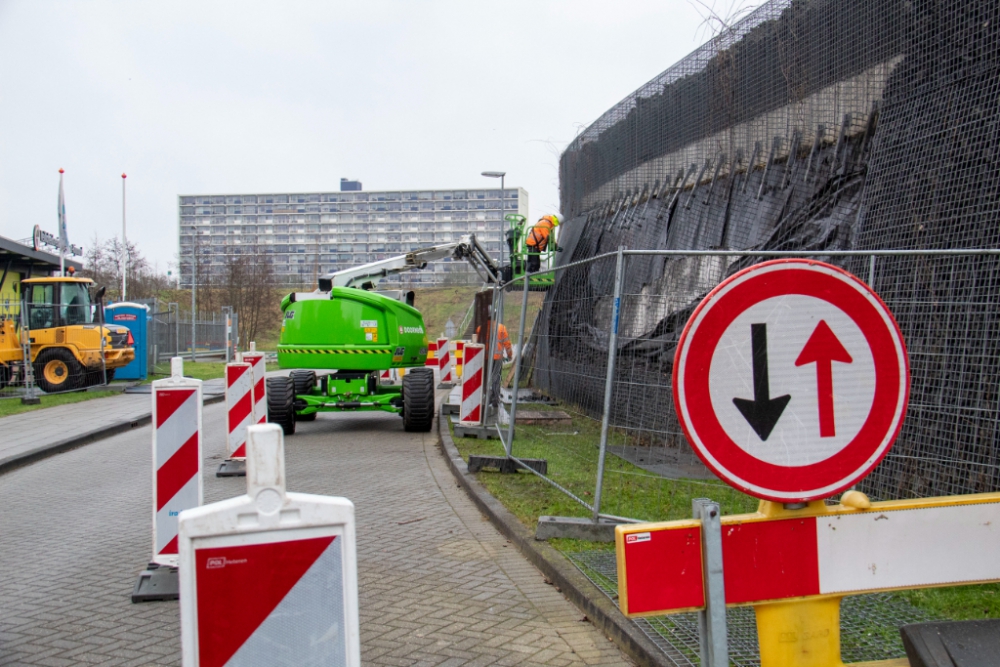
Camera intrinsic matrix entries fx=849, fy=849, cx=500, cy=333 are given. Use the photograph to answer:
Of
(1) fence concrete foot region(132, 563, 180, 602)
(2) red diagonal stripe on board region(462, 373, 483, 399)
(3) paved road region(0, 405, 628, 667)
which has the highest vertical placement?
(2) red diagonal stripe on board region(462, 373, 483, 399)

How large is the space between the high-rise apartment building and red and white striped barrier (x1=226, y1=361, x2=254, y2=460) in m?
65.8

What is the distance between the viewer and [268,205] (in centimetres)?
8175

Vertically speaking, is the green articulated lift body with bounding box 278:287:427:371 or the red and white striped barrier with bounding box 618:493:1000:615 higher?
the green articulated lift body with bounding box 278:287:427:371

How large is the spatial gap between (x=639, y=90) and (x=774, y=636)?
13286 millimetres

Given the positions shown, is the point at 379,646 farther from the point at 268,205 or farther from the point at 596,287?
the point at 268,205

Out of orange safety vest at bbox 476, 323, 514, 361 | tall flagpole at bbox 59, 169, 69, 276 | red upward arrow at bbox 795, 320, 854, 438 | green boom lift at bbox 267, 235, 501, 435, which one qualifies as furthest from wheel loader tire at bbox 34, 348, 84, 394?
red upward arrow at bbox 795, 320, 854, 438

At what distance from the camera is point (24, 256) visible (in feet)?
102

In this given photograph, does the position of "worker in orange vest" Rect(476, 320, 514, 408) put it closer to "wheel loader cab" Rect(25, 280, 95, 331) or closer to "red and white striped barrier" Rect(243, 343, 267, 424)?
"red and white striped barrier" Rect(243, 343, 267, 424)

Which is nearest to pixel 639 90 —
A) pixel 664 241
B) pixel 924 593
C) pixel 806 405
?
pixel 664 241

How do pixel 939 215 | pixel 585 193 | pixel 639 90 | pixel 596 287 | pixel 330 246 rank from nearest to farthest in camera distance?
1. pixel 939 215
2. pixel 596 287
3. pixel 639 90
4. pixel 585 193
5. pixel 330 246

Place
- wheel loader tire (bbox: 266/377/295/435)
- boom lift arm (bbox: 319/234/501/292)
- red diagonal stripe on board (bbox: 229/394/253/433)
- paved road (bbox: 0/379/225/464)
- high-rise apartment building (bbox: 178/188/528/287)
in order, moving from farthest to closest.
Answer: high-rise apartment building (bbox: 178/188/528/287)
boom lift arm (bbox: 319/234/501/292)
wheel loader tire (bbox: 266/377/295/435)
paved road (bbox: 0/379/225/464)
red diagonal stripe on board (bbox: 229/394/253/433)

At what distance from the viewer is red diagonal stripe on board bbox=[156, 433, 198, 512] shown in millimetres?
5102

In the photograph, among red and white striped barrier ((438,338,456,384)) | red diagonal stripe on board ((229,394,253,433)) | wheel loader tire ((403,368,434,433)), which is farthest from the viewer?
red and white striped barrier ((438,338,456,384))

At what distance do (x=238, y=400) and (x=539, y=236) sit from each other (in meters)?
10.5
